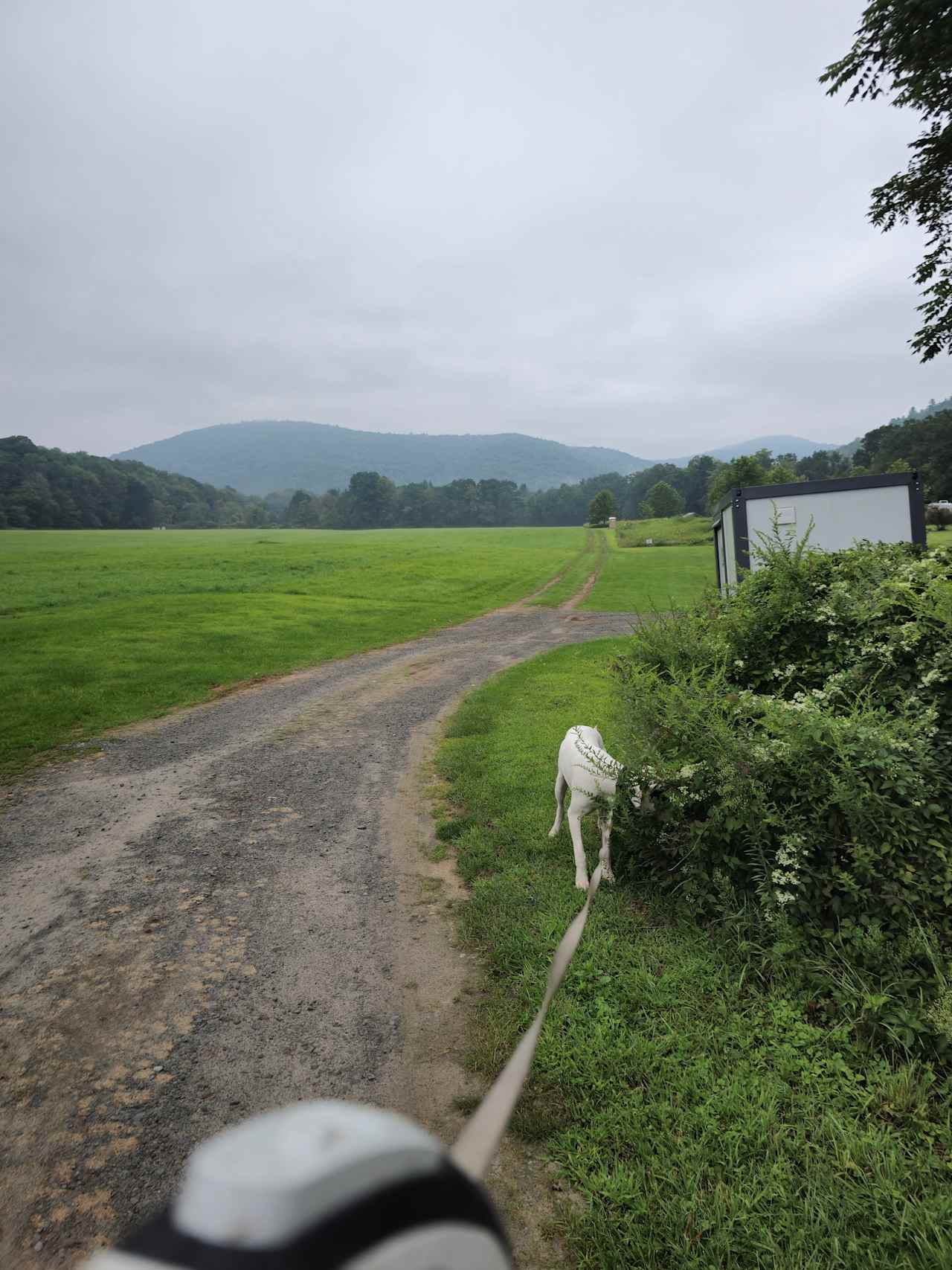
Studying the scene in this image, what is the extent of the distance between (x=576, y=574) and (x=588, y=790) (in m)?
37.6

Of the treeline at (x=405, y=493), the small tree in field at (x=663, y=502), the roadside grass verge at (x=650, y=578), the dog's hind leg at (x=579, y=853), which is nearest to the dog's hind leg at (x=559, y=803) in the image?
the dog's hind leg at (x=579, y=853)

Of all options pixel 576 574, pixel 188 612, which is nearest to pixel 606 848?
pixel 188 612

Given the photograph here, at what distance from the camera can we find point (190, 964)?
17.4 ft

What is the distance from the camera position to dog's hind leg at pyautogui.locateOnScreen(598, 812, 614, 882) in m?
6.15

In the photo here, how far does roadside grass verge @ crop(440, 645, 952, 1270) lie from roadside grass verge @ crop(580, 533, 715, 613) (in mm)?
15731

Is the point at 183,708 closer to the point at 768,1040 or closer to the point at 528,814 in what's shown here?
the point at 528,814

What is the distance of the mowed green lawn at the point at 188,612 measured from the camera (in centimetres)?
1401

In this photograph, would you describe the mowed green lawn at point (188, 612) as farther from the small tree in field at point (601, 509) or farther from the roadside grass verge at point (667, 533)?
the small tree in field at point (601, 509)

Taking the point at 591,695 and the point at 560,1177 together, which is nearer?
the point at 560,1177

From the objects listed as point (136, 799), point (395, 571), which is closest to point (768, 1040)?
point (136, 799)

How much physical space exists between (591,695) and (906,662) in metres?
7.72

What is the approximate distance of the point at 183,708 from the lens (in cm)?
1356

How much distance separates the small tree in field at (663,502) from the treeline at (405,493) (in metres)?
0.26

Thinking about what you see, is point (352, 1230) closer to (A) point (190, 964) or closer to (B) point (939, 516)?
(A) point (190, 964)
